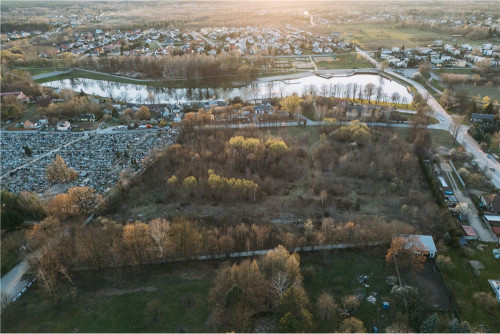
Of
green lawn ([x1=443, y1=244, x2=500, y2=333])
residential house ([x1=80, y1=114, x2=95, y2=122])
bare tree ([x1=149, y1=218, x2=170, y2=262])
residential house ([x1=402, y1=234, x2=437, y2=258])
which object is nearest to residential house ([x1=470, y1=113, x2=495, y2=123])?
green lawn ([x1=443, y1=244, x2=500, y2=333])

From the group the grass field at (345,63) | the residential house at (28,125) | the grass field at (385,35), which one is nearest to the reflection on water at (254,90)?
the grass field at (345,63)

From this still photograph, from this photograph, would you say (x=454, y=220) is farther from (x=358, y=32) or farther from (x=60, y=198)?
(x=358, y=32)

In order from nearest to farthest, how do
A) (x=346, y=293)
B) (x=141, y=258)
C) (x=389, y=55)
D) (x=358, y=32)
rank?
(x=346, y=293)
(x=141, y=258)
(x=389, y=55)
(x=358, y=32)

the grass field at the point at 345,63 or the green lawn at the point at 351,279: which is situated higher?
the grass field at the point at 345,63

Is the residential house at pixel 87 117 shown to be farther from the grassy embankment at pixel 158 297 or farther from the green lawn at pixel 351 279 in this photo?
the green lawn at pixel 351 279

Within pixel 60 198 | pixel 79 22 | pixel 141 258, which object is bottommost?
pixel 141 258

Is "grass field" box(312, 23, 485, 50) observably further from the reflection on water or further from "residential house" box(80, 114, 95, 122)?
"residential house" box(80, 114, 95, 122)

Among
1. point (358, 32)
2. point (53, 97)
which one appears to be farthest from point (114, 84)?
point (358, 32)
